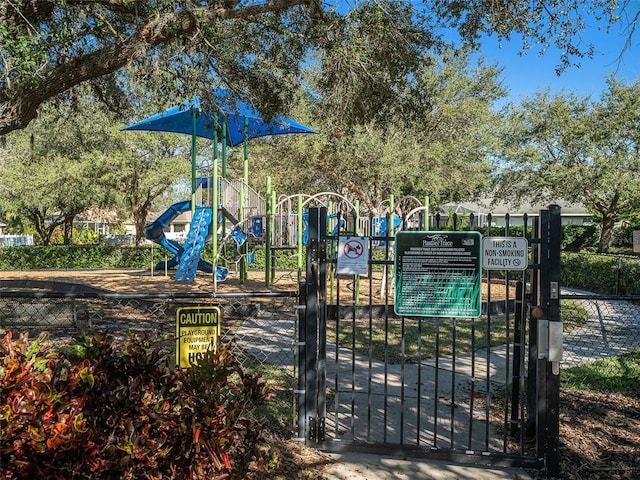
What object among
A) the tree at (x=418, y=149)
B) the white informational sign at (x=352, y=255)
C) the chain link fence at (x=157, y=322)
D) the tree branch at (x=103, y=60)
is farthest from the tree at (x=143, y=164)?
the white informational sign at (x=352, y=255)

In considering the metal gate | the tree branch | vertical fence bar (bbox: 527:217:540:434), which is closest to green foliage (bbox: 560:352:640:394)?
the metal gate

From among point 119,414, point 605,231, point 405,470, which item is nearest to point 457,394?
point 405,470

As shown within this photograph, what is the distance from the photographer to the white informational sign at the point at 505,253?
373 cm

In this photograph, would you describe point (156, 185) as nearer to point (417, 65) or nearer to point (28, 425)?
point (417, 65)

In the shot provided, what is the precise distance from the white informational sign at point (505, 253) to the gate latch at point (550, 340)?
0.41 metres

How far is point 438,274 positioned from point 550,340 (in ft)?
2.72

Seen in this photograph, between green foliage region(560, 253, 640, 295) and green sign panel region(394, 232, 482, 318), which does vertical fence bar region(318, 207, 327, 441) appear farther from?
green foliage region(560, 253, 640, 295)

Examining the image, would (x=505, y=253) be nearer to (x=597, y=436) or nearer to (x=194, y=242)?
(x=597, y=436)

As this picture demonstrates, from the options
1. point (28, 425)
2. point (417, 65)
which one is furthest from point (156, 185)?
point (28, 425)

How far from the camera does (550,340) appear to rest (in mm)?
3645

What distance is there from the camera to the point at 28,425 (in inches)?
90.7

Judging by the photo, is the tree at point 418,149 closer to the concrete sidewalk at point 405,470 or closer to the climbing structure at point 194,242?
the climbing structure at point 194,242

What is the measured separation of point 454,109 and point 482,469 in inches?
937

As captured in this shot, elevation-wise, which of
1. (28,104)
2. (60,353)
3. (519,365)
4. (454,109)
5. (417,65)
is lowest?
Answer: (519,365)
